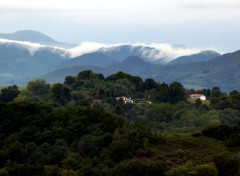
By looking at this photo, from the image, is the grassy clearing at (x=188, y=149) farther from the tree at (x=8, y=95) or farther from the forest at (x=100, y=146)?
the tree at (x=8, y=95)

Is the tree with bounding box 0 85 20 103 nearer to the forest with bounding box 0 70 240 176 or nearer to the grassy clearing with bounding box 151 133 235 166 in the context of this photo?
the forest with bounding box 0 70 240 176

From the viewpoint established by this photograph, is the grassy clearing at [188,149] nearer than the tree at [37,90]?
Yes

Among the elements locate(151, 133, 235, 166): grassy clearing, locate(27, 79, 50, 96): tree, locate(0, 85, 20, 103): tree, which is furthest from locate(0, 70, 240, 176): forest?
locate(27, 79, 50, 96): tree

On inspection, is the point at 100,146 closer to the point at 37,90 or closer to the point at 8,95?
the point at 8,95

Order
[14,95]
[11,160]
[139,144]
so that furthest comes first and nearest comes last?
[14,95]
[139,144]
[11,160]

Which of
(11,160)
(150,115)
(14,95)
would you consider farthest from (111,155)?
(14,95)

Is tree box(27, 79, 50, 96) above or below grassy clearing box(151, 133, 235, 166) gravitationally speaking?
above

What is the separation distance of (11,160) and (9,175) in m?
3.00

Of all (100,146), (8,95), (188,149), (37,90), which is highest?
(37,90)

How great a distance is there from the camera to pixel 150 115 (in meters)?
71.3

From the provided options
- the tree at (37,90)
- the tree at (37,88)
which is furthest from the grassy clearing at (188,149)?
the tree at (37,88)

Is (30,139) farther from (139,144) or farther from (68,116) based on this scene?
(139,144)

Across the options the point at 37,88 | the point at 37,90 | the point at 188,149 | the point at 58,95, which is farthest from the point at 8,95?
the point at 188,149

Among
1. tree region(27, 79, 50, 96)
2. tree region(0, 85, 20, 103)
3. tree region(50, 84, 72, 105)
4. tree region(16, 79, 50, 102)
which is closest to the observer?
tree region(50, 84, 72, 105)
